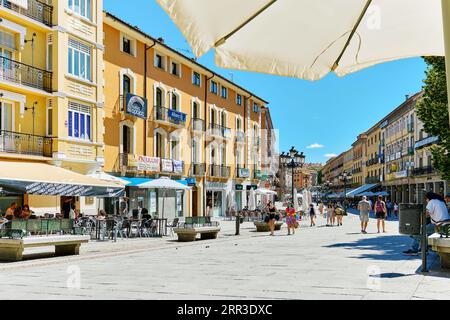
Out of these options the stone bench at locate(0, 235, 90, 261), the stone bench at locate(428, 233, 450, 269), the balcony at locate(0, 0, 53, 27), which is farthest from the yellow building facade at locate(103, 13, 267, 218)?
the stone bench at locate(428, 233, 450, 269)

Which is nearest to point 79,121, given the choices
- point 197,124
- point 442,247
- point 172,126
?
point 172,126

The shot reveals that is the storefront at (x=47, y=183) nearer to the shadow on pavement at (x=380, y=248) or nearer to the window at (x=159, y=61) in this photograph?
the shadow on pavement at (x=380, y=248)

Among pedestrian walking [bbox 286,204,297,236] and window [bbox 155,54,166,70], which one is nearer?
pedestrian walking [bbox 286,204,297,236]

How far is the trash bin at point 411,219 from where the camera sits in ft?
36.4

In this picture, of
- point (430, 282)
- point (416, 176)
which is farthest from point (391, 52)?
point (416, 176)

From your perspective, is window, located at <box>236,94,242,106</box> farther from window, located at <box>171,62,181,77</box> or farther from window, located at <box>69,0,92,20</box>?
window, located at <box>69,0,92,20</box>

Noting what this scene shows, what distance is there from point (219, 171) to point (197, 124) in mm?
6019

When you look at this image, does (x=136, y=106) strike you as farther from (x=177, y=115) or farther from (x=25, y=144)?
(x=25, y=144)

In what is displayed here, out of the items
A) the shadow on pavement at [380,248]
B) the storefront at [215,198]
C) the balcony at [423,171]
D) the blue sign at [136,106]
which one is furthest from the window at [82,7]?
the balcony at [423,171]

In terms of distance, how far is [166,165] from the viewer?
34.9m

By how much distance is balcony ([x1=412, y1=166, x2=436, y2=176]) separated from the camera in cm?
5348

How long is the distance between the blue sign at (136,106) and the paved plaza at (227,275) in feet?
51.9

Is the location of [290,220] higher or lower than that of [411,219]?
lower

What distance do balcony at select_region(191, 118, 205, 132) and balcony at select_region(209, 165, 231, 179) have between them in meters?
3.87
